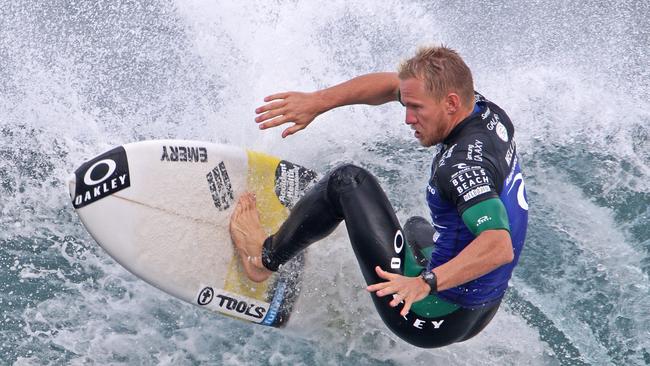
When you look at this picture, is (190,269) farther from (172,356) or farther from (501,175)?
(501,175)

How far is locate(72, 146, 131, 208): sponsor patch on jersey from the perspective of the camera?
5.16 m

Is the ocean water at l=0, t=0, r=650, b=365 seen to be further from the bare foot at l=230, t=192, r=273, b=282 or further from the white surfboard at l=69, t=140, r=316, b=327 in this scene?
the bare foot at l=230, t=192, r=273, b=282

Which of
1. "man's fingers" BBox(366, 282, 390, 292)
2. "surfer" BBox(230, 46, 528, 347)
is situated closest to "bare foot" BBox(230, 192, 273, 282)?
"surfer" BBox(230, 46, 528, 347)

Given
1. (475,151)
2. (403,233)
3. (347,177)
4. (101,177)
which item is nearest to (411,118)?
(475,151)

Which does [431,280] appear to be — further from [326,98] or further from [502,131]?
[326,98]

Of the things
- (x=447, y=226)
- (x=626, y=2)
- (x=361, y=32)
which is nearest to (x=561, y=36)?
(x=626, y=2)

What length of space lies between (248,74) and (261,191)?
226 cm

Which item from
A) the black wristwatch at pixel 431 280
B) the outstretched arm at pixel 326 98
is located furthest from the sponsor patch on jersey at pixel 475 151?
the outstretched arm at pixel 326 98

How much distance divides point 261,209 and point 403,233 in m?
1.23

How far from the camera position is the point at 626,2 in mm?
9297

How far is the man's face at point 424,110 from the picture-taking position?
14.3ft

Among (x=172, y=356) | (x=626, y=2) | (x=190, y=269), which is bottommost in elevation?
(x=626, y=2)

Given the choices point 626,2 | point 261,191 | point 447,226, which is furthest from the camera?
point 626,2

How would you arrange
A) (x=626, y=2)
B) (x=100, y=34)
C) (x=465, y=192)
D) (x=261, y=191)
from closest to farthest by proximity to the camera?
(x=465, y=192) → (x=261, y=191) → (x=100, y=34) → (x=626, y=2)
